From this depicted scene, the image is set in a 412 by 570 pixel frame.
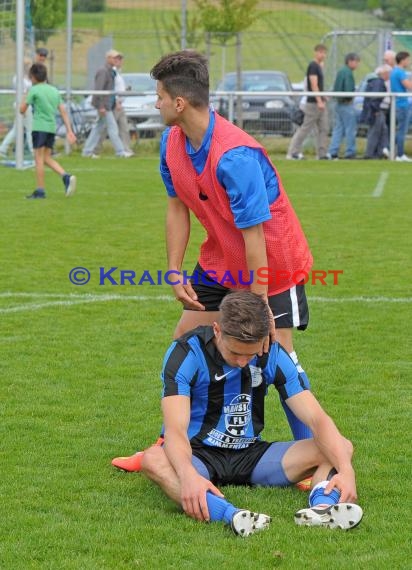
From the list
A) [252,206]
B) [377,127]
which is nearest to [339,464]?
[252,206]

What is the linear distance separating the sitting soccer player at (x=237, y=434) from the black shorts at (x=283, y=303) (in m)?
0.28

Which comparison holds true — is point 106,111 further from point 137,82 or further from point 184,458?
point 184,458

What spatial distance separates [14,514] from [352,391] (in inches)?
104

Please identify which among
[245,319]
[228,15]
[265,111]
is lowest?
[265,111]

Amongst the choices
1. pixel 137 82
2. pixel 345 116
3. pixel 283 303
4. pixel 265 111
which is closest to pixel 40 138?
pixel 345 116

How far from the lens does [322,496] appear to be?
494 cm

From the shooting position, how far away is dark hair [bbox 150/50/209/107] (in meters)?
5.16

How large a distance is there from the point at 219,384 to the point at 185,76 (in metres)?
1.31

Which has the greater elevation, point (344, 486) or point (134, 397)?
point (344, 486)

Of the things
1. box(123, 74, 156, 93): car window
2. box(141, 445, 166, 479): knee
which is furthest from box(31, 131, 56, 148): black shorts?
box(123, 74, 156, 93): car window

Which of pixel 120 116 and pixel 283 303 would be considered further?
pixel 120 116

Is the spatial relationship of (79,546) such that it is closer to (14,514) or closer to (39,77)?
(14,514)

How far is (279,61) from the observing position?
123ft

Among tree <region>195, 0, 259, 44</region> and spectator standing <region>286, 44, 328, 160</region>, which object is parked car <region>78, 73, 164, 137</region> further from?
tree <region>195, 0, 259, 44</region>
